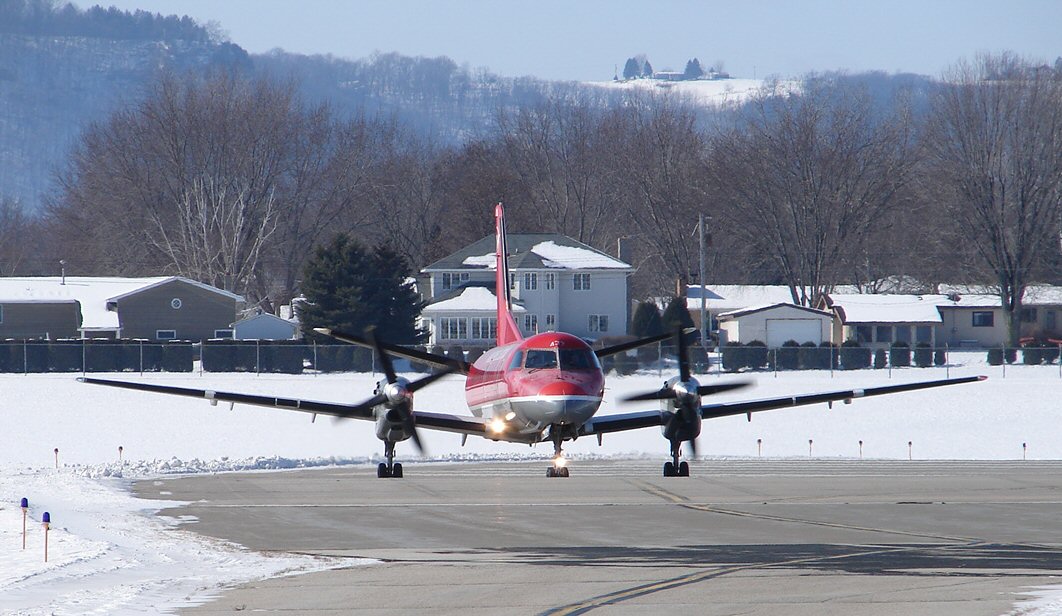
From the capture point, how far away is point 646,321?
10319cm

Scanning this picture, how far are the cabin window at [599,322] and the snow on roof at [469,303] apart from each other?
21.2 feet

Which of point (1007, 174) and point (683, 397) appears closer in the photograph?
point (683, 397)

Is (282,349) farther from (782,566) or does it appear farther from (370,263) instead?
(782,566)

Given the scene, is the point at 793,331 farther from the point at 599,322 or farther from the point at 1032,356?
the point at 1032,356

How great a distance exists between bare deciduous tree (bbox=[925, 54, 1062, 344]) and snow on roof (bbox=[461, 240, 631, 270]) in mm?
30449

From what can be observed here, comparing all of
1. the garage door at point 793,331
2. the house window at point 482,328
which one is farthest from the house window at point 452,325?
the garage door at point 793,331

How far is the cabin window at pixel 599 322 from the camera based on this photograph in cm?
10619

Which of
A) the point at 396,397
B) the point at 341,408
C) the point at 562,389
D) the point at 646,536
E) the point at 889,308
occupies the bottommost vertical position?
the point at 646,536

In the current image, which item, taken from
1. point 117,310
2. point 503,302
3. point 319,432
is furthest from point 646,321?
point 503,302

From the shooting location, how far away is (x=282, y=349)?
82812 mm

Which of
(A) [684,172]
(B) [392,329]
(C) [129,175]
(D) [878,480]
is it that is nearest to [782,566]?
(D) [878,480]

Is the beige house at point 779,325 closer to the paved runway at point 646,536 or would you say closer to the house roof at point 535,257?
the house roof at point 535,257

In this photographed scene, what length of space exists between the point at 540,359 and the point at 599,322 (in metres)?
74.5

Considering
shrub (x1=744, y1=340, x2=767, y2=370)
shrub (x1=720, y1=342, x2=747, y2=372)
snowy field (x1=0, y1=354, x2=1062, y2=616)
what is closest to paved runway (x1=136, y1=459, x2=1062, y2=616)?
snowy field (x1=0, y1=354, x2=1062, y2=616)
